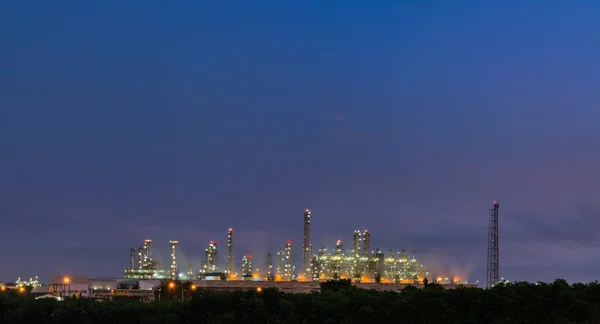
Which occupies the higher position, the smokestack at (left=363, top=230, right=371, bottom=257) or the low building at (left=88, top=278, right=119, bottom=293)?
the smokestack at (left=363, top=230, right=371, bottom=257)

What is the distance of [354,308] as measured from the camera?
2253 centimetres

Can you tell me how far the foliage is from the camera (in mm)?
20672

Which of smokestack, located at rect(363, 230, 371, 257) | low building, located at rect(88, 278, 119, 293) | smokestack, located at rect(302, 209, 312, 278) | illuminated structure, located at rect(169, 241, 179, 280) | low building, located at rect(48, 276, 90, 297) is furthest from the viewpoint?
illuminated structure, located at rect(169, 241, 179, 280)

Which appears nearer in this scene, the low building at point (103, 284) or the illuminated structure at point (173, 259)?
the low building at point (103, 284)

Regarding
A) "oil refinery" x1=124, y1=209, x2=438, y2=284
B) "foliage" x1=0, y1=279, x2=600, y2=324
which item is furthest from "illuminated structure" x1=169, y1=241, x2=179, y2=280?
"foliage" x1=0, y1=279, x2=600, y2=324

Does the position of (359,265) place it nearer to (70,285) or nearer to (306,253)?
(306,253)

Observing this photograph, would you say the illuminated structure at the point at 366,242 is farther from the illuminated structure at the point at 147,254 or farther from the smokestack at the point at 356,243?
the illuminated structure at the point at 147,254

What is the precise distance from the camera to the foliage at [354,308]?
20672 mm

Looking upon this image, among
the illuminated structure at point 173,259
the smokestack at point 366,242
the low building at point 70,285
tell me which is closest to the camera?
the low building at point 70,285

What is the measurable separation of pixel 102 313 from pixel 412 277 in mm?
169529

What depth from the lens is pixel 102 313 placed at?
23.4m

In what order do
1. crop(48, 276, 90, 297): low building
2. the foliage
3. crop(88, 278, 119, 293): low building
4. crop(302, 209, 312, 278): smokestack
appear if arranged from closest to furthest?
the foliage → crop(48, 276, 90, 297): low building → crop(88, 278, 119, 293): low building → crop(302, 209, 312, 278): smokestack

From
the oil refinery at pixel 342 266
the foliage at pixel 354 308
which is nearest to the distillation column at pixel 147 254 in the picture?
the oil refinery at pixel 342 266

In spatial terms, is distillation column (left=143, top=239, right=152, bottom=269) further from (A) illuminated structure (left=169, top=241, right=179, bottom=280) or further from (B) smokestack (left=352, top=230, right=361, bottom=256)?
(B) smokestack (left=352, top=230, right=361, bottom=256)
